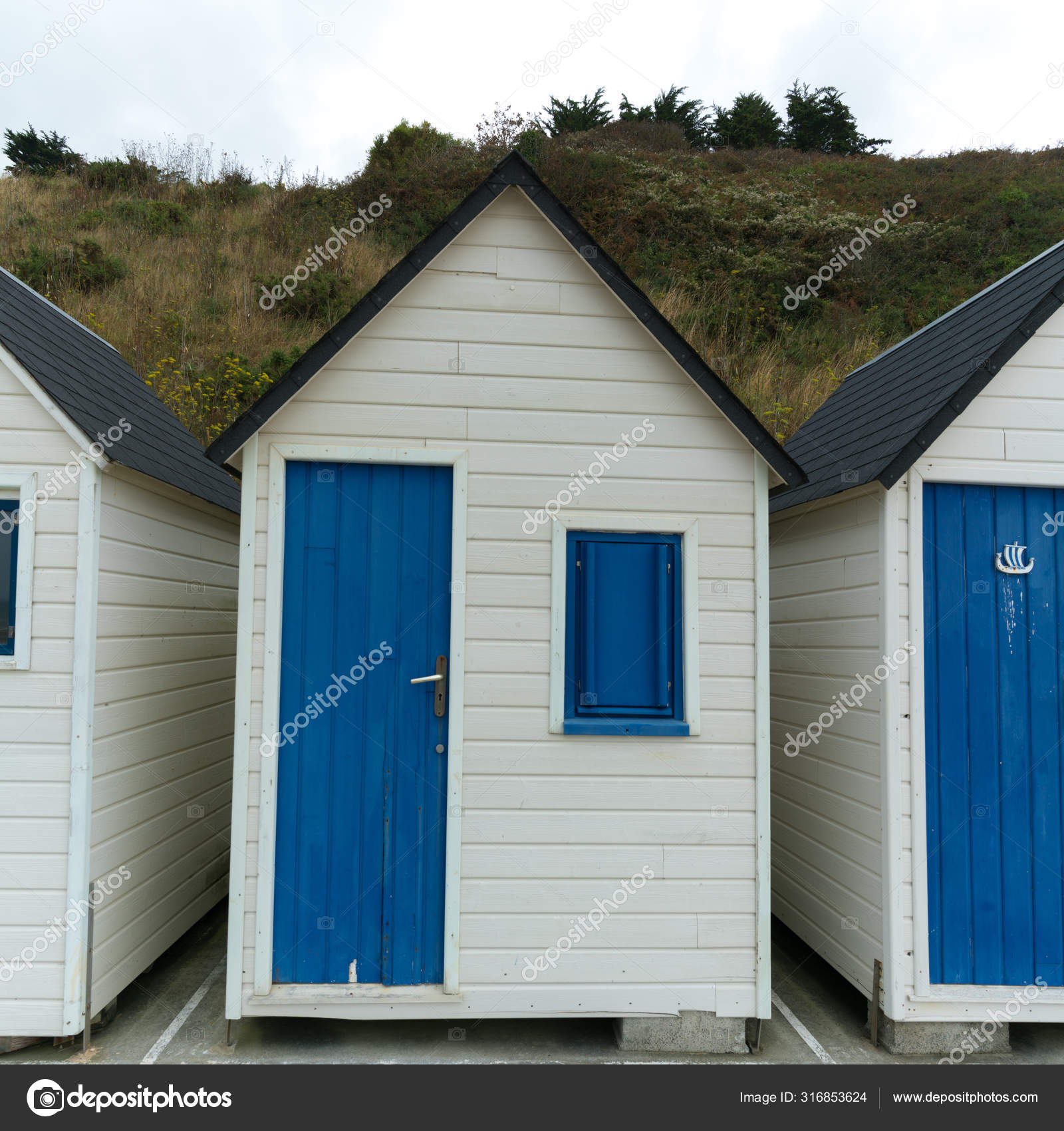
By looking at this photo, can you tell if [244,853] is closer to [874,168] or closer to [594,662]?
[594,662]

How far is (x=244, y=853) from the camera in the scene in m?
4.00

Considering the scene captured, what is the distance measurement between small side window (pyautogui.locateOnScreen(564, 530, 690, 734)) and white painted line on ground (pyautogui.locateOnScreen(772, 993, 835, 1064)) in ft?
5.90

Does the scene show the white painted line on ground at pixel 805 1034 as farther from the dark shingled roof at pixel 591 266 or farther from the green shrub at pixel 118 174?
the green shrub at pixel 118 174

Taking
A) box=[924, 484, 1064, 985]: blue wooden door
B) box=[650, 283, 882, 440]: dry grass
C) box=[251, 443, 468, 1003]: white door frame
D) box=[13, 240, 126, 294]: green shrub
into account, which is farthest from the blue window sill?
box=[13, 240, 126, 294]: green shrub

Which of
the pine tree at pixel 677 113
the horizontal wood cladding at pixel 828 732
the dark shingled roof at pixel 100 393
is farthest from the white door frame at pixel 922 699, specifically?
the pine tree at pixel 677 113

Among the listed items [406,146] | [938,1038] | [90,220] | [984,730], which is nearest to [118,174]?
[90,220]

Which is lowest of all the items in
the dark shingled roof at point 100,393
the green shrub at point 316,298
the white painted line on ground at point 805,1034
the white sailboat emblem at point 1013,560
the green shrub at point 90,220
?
the white painted line on ground at point 805,1034

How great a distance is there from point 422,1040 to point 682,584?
8.88ft

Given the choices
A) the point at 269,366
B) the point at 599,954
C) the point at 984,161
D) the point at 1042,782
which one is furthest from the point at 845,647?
the point at 984,161

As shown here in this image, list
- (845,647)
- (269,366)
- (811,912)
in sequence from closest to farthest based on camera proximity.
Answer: (845,647)
(811,912)
(269,366)

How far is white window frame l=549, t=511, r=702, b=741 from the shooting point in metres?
4.16

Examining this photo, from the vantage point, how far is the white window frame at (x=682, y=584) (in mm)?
4156

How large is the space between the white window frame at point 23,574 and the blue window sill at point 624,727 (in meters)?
2.71

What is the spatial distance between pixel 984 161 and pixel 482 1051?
A: 31.0 m
